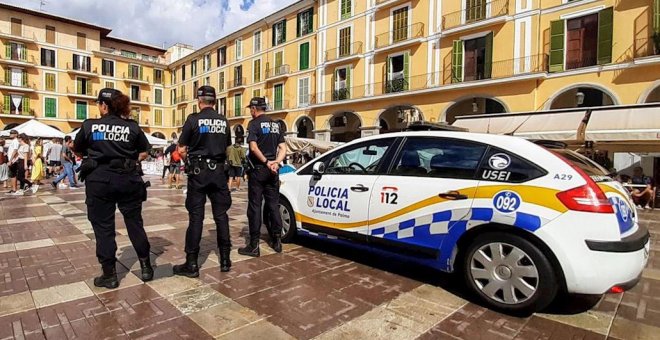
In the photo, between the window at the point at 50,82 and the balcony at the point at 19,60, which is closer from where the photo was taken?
the balcony at the point at 19,60

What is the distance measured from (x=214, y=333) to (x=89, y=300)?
50.7 inches

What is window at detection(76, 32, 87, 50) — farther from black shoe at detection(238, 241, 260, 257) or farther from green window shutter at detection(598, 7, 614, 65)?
black shoe at detection(238, 241, 260, 257)

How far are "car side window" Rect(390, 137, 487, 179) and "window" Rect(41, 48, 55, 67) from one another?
1906 inches

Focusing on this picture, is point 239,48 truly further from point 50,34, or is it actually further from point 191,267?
point 191,267

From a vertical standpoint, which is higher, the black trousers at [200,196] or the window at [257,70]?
the window at [257,70]

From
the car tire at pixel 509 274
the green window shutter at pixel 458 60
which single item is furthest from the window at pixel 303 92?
the car tire at pixel 509 274

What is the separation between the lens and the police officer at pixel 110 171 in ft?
10.8

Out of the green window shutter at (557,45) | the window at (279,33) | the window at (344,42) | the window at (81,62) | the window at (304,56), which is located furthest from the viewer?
the window at (81,62)

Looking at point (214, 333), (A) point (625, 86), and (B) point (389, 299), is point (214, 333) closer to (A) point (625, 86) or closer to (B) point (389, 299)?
(B) point (389, 299)

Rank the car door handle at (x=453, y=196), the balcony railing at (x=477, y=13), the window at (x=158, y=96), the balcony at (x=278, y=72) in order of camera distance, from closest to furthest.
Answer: the car door handle at (x=453, y=196) → the balcony railing at (x=477, y=13) → the balcony at (x=278, y=72) → the window at (x=158, y=96)

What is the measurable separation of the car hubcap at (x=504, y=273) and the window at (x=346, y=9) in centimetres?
2457

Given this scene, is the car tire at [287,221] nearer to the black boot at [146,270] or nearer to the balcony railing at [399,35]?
the black boot at [146,270]

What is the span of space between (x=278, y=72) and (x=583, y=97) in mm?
21630

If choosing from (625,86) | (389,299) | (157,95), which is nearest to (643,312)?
(389,299)
